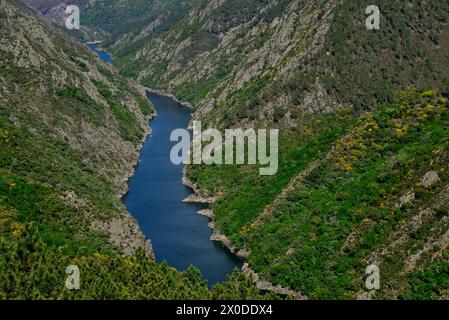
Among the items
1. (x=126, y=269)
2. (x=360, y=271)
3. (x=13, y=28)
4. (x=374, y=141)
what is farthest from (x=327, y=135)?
(x=13, y=28)

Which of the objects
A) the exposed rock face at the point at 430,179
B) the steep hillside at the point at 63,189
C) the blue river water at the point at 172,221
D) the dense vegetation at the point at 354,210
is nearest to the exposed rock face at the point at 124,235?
the steep hillside at the point at 63,189

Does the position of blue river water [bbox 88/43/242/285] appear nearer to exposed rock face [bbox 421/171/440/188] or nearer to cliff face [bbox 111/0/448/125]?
cliff face [bbox 111/0/448/125]

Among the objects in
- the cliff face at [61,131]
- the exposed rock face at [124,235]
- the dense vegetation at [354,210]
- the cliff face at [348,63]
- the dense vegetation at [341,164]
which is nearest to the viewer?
the dense vegetation at [354,210]

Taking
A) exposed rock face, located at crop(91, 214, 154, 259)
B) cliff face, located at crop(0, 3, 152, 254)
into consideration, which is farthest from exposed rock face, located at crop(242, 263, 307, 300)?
cliff face, located at crop(0, 3, 152, 254)

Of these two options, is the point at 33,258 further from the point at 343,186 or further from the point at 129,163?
the point at 129,163

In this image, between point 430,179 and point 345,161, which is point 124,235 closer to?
point 345,161

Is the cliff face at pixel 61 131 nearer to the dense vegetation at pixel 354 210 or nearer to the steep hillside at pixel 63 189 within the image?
the steep hillside at pixel 63 189
